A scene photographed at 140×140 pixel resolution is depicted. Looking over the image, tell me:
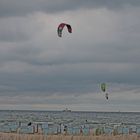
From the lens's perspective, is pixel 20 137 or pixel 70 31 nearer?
pixel 70 31

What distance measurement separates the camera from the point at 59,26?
2906 cm

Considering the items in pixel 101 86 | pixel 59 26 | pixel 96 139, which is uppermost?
pixel 59 26

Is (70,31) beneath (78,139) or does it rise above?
above

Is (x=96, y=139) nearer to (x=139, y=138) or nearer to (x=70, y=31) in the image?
(x=139, y=138)

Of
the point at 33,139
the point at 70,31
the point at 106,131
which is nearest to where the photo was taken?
the point at 70,31

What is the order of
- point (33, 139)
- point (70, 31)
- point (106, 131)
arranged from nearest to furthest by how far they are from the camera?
point (70, 31)
point (33, 139)
point (106, 131)

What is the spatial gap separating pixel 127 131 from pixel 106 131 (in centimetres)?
242

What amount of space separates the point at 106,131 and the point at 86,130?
6.14ft

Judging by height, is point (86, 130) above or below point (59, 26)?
below

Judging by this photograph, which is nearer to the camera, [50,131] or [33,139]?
[33,139]

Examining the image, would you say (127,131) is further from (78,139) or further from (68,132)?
(78,139)

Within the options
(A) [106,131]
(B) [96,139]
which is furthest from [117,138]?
(A) [106,131]

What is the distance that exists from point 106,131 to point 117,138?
27.2ft

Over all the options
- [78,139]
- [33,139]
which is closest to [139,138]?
[78,139]
